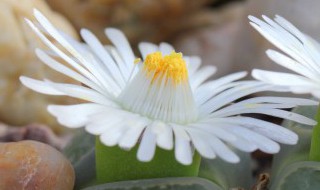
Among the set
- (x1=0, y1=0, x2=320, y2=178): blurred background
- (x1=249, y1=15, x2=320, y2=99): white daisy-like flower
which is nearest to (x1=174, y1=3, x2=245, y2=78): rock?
(x1=0, y1=0, x2=320, y2=178): blurred background

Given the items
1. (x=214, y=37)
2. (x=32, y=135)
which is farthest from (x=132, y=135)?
(x=214, y=37)

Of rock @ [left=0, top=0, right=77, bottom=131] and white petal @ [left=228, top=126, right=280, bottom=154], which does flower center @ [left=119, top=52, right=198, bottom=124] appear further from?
rock @ [left=0, top=0, right=77, bottom=131]

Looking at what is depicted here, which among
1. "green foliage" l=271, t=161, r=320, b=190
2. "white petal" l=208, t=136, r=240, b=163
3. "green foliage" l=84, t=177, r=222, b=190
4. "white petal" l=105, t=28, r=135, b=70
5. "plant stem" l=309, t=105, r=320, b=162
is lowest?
"green foliage" l=84, t=177, r=222, b=190

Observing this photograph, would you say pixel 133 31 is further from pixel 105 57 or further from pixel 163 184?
pixel 163 184

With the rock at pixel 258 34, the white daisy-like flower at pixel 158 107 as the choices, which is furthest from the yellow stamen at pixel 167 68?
the rock at pixel 258 34

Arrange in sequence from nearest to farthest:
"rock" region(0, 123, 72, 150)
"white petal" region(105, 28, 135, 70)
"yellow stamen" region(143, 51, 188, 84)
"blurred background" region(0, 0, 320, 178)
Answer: "yellow stamen" region(143, 51, 188, 84) < "white petal" region(105, 28, 135, 70) < "rock" region(0, 123, 72, 150) < "blurred background" region(0, 0, 320, 178)

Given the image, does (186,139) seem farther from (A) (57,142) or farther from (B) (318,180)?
(A) (57,142)

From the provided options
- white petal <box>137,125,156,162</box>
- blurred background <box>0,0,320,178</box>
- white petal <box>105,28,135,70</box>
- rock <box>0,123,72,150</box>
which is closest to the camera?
white petal <box>137,125,156,162</box>
